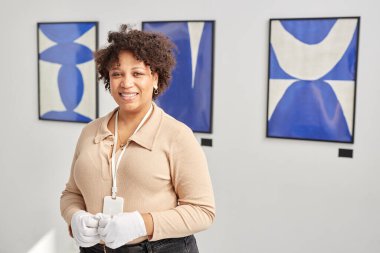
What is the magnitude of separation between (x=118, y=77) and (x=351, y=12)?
1604 millimetres

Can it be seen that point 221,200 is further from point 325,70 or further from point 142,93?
point 142,93

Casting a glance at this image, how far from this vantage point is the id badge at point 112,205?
1413 mm

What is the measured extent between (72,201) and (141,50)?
55 centimetres

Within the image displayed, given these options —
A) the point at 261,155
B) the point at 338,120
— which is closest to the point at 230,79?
the point at 261,155

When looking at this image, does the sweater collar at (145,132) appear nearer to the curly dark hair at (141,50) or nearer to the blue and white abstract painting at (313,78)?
the curly dark hair at (141,50)

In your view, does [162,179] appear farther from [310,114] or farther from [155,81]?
A: [310,114]

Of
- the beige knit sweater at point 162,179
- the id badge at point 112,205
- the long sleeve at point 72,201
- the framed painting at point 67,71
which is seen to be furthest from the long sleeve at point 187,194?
the framed painting at point 67,71

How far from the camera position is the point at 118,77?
146 cm

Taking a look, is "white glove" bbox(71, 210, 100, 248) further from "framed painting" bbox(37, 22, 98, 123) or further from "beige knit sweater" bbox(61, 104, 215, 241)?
"framed painting" bbox(37, 22, 98, 123)

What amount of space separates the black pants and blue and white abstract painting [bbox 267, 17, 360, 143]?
1407mm

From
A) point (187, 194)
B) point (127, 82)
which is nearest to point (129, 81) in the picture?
point (127, 82)

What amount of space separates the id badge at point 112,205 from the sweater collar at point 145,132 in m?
0.18

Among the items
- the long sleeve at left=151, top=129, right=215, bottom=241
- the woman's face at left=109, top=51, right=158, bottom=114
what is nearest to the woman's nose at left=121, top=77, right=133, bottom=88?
the woman's face at left=109, top=51, right=158, bottom=114

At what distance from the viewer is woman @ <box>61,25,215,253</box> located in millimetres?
1391
